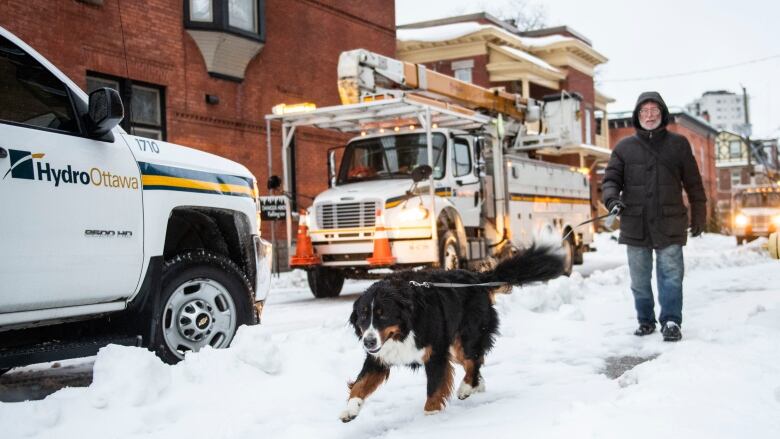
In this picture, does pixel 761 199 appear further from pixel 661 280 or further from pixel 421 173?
pixel 661 280

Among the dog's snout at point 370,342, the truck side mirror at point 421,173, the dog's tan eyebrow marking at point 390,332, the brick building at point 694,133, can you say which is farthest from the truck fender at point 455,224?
the brick building at point 694,133

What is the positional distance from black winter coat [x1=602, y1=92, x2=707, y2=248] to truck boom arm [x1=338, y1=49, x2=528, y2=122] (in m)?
6.14

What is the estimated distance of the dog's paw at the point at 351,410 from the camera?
14.0ft

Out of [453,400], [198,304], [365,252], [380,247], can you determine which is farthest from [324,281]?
[453,400]

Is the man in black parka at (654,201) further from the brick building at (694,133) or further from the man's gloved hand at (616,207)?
the brick building at (694,133)

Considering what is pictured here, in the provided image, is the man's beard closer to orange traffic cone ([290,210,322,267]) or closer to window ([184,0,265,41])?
orange traffic cone ([290,210,322,267])

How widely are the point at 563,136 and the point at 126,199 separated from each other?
1347cm

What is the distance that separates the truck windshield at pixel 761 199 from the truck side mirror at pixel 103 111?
31.4m

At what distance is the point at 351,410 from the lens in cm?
428

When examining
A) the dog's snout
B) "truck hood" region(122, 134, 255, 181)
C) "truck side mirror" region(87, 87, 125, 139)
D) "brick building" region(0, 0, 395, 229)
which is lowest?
the dog's snout

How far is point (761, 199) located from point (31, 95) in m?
32.1

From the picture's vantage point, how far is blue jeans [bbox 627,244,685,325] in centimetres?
695

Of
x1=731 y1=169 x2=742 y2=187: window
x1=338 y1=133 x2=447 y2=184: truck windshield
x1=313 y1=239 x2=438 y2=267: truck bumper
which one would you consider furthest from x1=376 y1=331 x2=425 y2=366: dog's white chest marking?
x1=731 y1=169 x2=742 y2=187: window

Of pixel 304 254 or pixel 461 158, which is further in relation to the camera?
pixel 461 158
